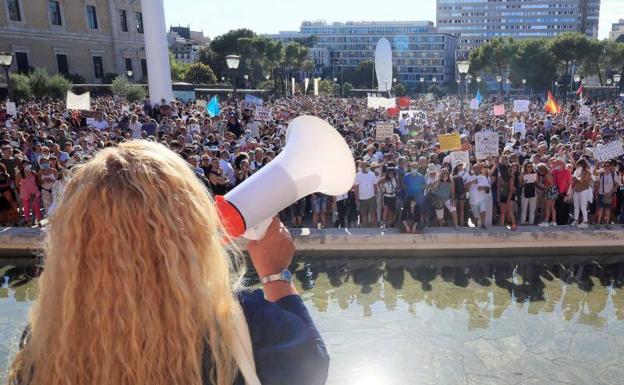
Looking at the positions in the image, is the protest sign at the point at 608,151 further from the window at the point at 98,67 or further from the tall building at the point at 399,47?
the tall building at the point at 399,47

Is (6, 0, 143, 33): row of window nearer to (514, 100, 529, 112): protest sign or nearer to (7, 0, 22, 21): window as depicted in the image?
(7, 0, 22, 21): window

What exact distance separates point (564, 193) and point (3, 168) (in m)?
11.0

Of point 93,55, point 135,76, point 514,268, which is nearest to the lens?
point 514,268

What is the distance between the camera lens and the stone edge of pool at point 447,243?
8.99m

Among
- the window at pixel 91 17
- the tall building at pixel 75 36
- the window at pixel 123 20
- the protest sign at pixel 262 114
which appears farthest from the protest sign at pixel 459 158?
the window at pixel 123 20

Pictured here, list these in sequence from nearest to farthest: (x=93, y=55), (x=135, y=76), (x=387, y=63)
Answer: (x=387, y=63)
(x=93, y=55)
(x=135, y=76)

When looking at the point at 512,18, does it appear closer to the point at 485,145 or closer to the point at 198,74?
the point at 198,74

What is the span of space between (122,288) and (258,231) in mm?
592

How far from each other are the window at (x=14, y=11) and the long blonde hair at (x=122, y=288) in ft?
160

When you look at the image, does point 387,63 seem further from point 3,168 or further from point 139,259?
point 139,259

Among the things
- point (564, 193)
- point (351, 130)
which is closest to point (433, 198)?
point (564, 193)

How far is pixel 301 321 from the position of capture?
141cm

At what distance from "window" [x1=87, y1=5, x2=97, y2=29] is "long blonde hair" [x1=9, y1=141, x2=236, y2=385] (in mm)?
52916

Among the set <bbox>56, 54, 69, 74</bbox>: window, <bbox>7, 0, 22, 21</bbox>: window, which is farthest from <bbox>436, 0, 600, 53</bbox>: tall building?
<bbox>7, 0, 22, 21</bbox>: window
